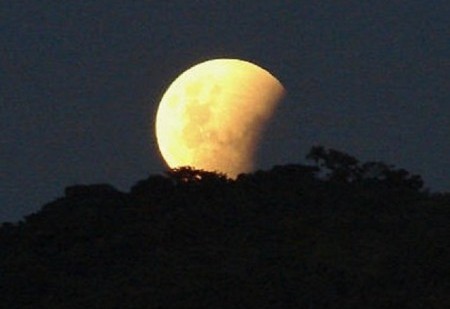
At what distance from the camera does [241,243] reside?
193 feet

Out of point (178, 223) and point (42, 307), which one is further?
point (178, 223)

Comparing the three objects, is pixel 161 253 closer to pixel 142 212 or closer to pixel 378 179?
pixel 142 212

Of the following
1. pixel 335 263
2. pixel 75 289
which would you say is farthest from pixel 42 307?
pixel 335 263

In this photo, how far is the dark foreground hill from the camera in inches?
2168

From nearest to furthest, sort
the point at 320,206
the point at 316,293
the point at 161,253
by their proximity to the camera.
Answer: the point at 316,293, the point at 161,253, the point at 320,206

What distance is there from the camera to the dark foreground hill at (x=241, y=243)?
2168 inches

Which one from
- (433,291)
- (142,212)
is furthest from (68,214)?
(433,291)

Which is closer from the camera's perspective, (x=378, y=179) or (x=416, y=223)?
(x=416, y=223)

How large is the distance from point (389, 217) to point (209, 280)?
6270 mm

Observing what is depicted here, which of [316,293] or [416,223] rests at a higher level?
[416,223]

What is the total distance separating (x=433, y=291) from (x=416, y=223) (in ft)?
15.5

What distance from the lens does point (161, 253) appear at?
58.6 metres

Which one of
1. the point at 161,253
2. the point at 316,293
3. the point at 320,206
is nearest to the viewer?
the point at 316,293

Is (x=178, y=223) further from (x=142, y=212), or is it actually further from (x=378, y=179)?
(x=378, y=179)
